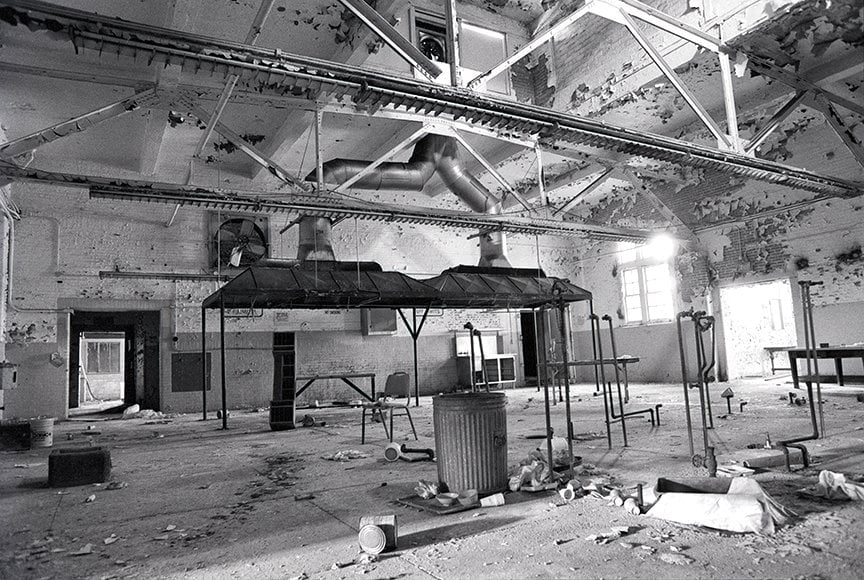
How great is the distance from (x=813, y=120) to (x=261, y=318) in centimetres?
1217

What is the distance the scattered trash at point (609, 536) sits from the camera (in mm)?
2800

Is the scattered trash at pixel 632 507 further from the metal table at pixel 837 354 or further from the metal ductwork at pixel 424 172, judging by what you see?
the metal ductwork at pixel 424 172

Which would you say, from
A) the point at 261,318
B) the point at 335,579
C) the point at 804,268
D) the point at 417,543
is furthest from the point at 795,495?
the point at 261,318

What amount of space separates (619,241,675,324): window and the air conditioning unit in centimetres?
975

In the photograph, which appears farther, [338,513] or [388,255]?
[388,255]

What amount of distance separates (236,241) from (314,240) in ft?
7.69

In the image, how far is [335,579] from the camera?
2480 mm

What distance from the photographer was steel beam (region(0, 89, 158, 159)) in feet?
21.4

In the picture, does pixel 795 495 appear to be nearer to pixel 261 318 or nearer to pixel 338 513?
pixel 338 513

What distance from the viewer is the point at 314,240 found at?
10828mm

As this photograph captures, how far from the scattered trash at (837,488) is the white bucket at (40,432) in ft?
29.1

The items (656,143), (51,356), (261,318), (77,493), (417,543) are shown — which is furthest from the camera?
(261,318)

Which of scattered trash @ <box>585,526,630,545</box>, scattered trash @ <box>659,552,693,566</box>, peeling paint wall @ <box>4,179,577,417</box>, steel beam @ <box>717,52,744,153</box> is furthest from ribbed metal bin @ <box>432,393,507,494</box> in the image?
peeling paint wall @ <box>4,179,577,417</box>

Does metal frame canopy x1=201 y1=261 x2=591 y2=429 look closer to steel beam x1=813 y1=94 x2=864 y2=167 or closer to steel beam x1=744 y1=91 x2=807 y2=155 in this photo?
steel beam x1=744 y1=91 x2=807 y2=155
